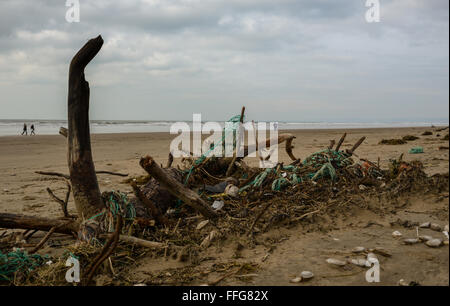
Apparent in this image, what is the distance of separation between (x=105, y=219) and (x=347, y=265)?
2384 mm

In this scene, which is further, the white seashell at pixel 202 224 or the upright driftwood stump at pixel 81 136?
the white seashell at pixel 202 224

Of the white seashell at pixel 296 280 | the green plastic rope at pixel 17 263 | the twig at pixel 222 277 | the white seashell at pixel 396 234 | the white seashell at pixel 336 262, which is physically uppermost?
the white seashell at pixel 396 234

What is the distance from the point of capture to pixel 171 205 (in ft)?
15.0

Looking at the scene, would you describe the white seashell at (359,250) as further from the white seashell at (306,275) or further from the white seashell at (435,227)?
the white seashell at (435,227)

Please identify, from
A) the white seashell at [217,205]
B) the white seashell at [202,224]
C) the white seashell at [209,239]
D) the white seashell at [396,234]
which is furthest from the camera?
the white seashell at [217,205]

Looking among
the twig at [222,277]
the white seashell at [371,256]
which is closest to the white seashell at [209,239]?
the twig at [222,277]

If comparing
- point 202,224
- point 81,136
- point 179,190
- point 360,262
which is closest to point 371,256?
point 360,262

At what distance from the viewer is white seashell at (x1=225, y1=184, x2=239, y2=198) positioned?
449 centimetres

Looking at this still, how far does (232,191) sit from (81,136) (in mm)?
1858

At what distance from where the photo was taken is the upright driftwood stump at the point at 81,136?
11.8 ft

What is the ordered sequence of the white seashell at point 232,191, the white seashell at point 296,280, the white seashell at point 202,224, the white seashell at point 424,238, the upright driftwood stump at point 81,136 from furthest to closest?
the white seashell at point 232,191 → the white seashell at point 202,224 → the upright driftwood stump at point 81,136 → the white seashell at point 424,238 → the white seashell at point 296,280

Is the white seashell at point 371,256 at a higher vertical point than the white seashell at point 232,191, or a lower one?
lower

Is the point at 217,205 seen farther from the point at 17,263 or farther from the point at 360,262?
the point at 17,263
